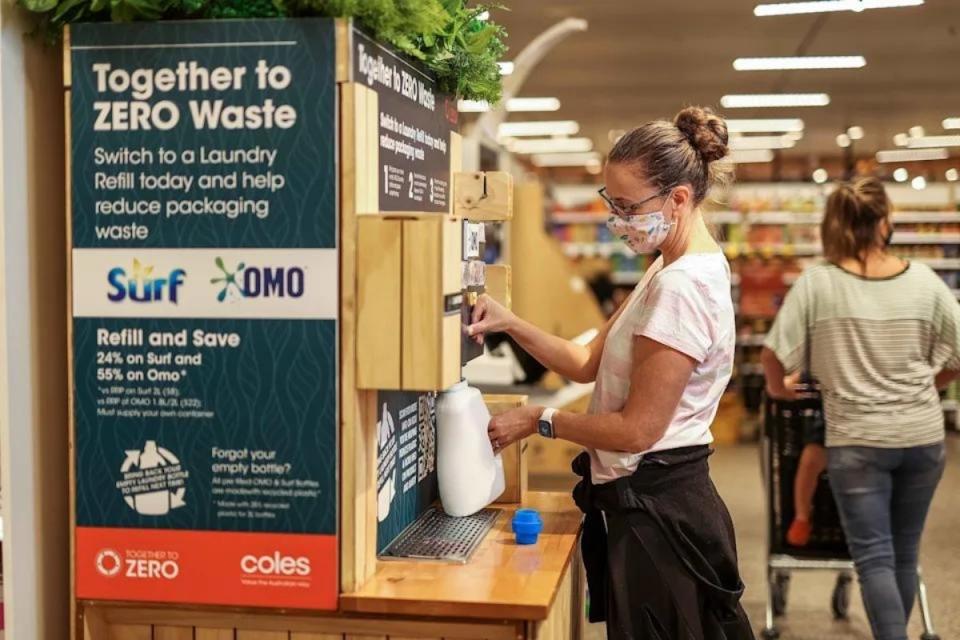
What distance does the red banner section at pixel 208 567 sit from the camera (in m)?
2.16

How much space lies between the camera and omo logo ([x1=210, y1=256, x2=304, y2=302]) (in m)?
2.13

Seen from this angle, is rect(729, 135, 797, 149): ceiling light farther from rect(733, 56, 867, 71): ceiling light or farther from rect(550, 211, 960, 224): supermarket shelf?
rect(733, 56, 867, 71): ceiling light

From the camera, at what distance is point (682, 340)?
7.68 feet

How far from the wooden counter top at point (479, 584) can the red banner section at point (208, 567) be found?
9 cm

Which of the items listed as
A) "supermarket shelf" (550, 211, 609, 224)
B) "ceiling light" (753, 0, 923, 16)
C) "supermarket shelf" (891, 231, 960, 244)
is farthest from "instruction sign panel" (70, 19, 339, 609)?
"supermarket shelf" (891, 231, 960, 244)

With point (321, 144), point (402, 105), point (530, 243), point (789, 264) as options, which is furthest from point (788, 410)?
point (789, 264)

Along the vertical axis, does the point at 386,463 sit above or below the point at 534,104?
below

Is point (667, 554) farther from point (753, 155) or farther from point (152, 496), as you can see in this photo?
point (753, 155)

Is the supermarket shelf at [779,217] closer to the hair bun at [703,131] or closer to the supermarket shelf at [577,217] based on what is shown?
the supermarket shelf at [577,217]

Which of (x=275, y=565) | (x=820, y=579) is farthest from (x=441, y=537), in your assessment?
(x=820, y=579)

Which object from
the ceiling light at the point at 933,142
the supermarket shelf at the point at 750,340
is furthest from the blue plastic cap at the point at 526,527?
the ceiling light at the point at 933,142

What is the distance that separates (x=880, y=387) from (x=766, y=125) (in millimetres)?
13294

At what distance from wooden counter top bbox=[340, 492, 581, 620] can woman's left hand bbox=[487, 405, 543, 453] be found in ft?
0.77

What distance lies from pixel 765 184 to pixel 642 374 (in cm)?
1216
